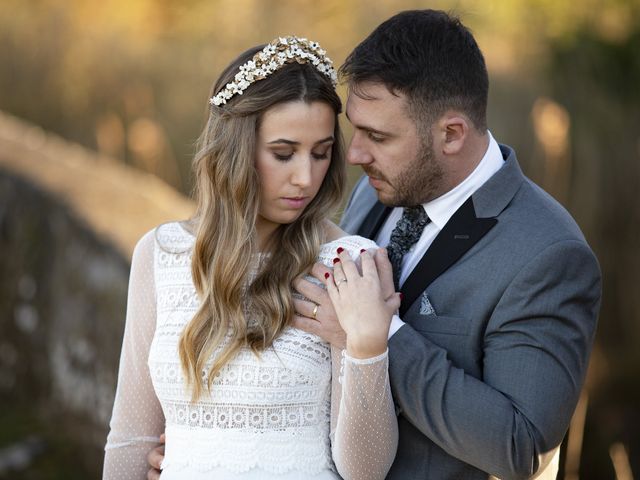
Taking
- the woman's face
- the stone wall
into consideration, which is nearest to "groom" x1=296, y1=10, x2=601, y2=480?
the woman's face

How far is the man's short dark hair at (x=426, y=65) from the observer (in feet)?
10.3

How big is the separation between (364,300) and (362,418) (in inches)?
13.1

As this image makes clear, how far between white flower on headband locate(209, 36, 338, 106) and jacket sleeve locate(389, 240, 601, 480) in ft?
2.80

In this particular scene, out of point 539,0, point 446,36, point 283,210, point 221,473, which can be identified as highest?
point 539,0

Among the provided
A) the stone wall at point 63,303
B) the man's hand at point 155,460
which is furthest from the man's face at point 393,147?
the stone wall at point 63,303

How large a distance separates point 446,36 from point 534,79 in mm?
3423

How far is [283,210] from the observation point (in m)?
3.05

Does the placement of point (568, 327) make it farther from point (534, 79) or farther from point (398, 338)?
point (534, 79)

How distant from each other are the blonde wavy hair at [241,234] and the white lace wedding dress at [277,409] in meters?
0.06

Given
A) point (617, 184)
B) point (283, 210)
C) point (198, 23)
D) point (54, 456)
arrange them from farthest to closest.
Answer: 1. point (198, 23)
2. point (617, 184)
3. point (54, 456)
4. point (283, 210)

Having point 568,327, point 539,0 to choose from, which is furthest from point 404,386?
point 539,0

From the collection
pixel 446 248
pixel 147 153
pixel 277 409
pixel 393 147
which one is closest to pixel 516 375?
pixel 446 248

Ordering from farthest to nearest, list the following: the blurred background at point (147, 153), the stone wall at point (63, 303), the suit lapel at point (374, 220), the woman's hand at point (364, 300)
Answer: the blurred background at point (147, 153), the stone wall at point (63, 303), the suit lapel at point (374, 220), the woman's hand at point (364, 300)

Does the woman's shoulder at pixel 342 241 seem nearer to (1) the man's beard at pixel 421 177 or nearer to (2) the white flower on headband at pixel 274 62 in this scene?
(1) the man's beard at pixel 421 177
